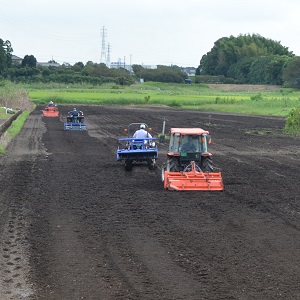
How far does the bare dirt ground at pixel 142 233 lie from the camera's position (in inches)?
365

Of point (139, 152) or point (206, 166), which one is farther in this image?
point (139, 152)

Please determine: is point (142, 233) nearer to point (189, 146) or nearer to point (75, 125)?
point (189, 146)

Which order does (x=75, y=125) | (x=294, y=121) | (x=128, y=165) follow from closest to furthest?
(x=128, y=165)
(x=294, y=121)
(x=75, y=125)

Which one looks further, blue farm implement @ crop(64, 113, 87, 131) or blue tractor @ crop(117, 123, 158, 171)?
blue farm implement @ crop(64, 113, 87, 131)

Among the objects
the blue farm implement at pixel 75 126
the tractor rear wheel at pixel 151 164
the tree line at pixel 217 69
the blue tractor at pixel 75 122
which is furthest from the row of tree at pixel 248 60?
the tractor rear wheel at pixel 151 164

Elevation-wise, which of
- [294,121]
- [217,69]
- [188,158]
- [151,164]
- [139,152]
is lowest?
[217,69]

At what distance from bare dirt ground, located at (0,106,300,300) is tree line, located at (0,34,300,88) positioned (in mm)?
98148

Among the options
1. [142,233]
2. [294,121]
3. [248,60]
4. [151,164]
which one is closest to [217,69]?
[248,60]

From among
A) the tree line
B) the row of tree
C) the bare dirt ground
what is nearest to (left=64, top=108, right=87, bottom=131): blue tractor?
the bare dirt ground

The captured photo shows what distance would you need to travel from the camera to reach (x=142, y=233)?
41.0ft

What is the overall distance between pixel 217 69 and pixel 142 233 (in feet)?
498

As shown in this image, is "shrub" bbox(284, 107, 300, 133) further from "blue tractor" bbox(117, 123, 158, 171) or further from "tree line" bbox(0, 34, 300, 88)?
"tree line" bbox(0, 34, 300, 88)

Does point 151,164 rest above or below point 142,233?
below

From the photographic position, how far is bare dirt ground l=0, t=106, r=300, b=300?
365 inches
